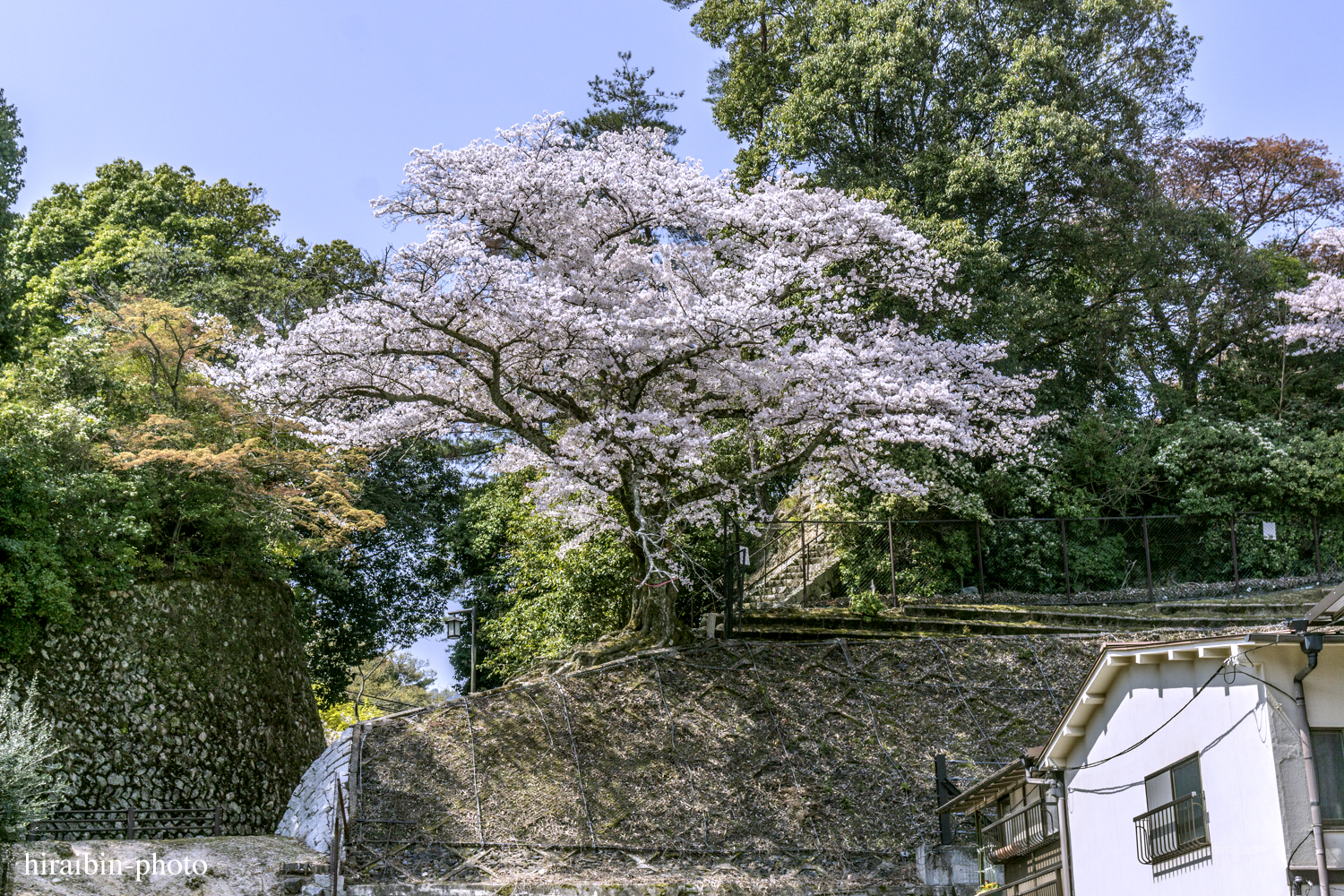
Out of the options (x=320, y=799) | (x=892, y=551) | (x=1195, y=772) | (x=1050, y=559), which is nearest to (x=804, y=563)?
(x=892, y=551)

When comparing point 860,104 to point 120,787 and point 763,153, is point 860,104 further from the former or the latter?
point 120,787

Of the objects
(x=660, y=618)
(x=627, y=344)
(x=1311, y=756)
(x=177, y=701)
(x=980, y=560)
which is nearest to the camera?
(x=1311, y=756)

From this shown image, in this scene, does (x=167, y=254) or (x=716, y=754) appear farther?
(x=167, y=254)

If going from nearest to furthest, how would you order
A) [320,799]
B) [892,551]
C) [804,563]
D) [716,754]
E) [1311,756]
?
[1311,756], [320,799], [716,754], [892,551], [804,563]

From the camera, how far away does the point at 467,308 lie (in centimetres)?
1516

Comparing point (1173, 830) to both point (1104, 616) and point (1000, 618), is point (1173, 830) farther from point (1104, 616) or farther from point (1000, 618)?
point (1104, 616)

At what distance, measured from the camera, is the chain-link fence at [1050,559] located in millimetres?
20781

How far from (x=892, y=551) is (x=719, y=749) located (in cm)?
611

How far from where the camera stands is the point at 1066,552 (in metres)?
21.0

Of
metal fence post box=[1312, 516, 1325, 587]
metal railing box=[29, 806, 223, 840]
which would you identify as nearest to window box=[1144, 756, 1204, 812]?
metal railing box=[29, 806, 223, 840]

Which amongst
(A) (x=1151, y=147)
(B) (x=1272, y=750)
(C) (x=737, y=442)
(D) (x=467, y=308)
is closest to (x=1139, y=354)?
(A) (x=1151, y=147)

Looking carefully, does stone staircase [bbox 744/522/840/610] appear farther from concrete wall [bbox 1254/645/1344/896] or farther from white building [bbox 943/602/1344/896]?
concrete wall [bbox 1254/645/1344/896]

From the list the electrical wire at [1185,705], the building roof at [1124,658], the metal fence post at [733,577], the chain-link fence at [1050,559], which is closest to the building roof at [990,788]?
the building roof at [1124,658]

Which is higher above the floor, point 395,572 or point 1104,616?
point 395,572
